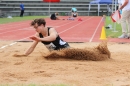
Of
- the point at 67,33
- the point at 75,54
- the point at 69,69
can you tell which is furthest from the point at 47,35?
the point at 67,33

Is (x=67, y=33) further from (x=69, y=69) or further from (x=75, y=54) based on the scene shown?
(x=69, y=69)

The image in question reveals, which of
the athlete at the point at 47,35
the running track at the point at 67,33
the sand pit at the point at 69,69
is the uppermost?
the athlete at the point at 47,35

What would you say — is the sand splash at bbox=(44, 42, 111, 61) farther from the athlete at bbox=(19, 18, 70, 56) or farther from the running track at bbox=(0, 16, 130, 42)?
the running track at bbox=(0, 16, 130, 42)

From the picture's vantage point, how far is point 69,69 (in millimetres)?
6688

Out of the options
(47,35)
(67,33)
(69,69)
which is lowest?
(67,33)

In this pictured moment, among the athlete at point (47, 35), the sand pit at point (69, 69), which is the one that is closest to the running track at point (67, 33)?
the sand pit at point (69, 69)

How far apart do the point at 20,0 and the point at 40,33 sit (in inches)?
1703

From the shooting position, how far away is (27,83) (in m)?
5.36

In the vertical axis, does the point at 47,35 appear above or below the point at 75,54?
above

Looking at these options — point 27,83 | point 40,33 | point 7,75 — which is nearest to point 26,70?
point 7,75

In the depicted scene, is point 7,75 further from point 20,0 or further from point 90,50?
point 20,0

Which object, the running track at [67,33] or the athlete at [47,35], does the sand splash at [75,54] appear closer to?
the athlete at [47,35]

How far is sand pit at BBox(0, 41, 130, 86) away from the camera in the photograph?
A: 5.61 meters

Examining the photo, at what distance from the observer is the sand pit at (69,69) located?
561 cm
